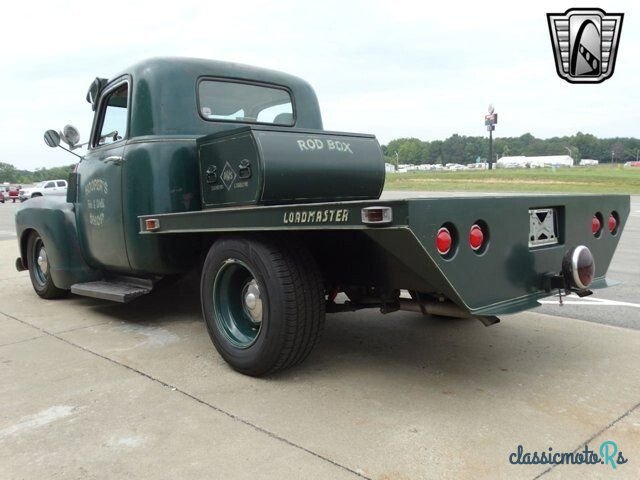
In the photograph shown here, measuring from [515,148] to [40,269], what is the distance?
114822 millimetres

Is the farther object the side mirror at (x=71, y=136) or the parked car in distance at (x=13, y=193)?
the parked car in distance at (x=13, y=193)

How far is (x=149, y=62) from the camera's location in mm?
4340

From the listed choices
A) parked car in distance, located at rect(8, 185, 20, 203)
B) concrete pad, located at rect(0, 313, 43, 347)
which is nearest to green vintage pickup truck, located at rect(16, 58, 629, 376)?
concrete pad, located at rect(0, 313, 43, 347)

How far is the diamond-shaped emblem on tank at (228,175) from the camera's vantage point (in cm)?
383

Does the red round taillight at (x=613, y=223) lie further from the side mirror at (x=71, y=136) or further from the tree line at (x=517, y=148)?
the tree line at (x=517, y=148)

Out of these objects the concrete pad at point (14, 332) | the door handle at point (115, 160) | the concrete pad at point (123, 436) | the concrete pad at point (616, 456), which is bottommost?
the concrete pad at point (616, 456)

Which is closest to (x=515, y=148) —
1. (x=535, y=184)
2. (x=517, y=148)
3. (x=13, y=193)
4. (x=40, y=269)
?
(x=517, y=148)

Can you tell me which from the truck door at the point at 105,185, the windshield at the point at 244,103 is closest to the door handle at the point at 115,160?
the truck door at the point at 105,185

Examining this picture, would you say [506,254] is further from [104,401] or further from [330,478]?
[104,401]

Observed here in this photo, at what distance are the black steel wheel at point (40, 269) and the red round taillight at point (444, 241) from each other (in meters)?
4.27

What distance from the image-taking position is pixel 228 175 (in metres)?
3.86

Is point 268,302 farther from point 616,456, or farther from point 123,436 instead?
point 616,456

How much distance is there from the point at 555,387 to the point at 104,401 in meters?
2.47

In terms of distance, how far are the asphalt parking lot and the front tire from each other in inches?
6.4
